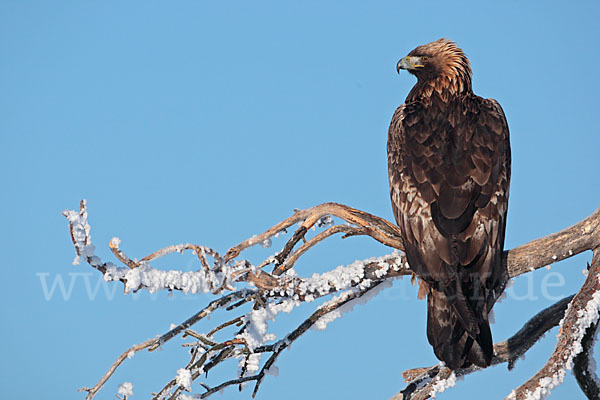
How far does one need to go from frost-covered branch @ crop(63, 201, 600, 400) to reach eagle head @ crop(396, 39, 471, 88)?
2.33 meters

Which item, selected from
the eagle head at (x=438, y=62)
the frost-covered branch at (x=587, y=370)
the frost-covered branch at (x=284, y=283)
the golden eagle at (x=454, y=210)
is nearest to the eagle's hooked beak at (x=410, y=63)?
the eagle head at (x=438, y=62)

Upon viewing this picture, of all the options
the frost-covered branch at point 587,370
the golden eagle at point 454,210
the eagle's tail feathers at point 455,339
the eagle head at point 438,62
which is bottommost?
the frost-covered branch at point 587,370

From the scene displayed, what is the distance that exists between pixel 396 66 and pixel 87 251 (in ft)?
15.7

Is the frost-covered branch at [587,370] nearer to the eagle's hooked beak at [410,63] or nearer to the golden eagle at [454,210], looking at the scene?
the golden eagle at [454,210]

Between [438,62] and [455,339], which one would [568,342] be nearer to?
[455,339]

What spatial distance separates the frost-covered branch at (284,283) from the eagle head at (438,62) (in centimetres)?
233

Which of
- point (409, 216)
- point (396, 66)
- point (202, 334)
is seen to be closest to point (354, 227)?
point (409, 216)

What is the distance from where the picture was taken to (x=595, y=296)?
210 inches

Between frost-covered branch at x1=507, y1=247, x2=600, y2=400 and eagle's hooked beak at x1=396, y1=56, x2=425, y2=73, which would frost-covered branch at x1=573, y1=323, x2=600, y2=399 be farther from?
eagle's hooked beak at x1=396, y1=56, x2=425, y2=73

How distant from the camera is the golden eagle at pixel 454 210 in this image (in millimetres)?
5230

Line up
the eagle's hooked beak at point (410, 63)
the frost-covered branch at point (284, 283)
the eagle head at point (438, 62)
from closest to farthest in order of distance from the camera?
the frost-covered branch at point (284, 283) → the eagle head at point (438, 62) → the eagle's hooked beak at point (410, 63)

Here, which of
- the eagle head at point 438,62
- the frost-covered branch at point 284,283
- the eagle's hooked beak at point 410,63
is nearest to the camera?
the frost-covered branch at point 284,283

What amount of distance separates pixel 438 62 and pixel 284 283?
372cm

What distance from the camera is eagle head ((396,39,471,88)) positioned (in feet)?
24.4
